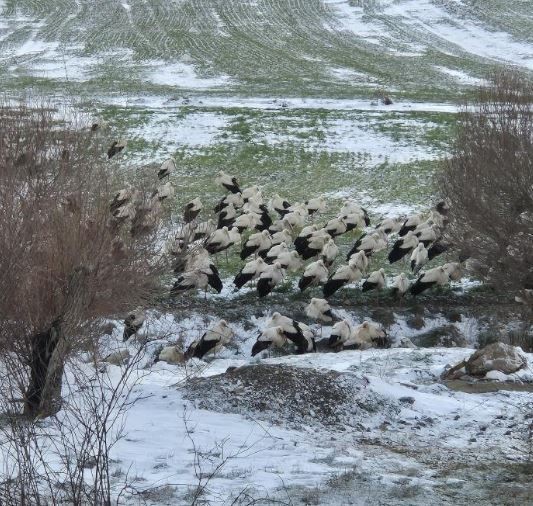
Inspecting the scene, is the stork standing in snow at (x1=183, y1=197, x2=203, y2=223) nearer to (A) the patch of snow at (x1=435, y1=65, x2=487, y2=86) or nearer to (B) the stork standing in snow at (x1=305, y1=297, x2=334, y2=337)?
(B) the stork standing in snow at (x1=305, y1=297, x2=334, y2=337)

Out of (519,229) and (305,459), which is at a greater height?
(519,229)

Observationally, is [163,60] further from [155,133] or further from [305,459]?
[305,459]

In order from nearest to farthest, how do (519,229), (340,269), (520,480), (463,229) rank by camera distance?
(520,480)
(519,229)
(463,229)
(340,269)

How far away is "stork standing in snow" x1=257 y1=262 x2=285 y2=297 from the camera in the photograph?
53.4ft

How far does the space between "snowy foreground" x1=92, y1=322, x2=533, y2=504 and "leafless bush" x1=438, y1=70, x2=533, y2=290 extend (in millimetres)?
2115

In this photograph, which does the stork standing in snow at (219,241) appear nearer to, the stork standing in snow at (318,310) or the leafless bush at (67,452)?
the stork standing in snow at (318,310)

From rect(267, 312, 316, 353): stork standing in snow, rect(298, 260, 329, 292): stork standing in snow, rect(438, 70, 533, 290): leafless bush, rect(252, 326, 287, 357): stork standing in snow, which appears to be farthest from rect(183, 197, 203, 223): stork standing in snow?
rect(438, 70, 533, 290): leafless bush

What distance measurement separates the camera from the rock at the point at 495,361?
11.9m

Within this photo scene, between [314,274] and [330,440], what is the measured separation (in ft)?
23.3

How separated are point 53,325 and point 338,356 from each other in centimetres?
530

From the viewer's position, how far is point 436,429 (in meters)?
10.2

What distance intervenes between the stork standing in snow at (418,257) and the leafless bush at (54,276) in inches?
285

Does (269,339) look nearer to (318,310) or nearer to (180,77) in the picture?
(318,310)

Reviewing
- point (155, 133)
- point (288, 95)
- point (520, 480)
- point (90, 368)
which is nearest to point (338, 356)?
point (90, 368)
